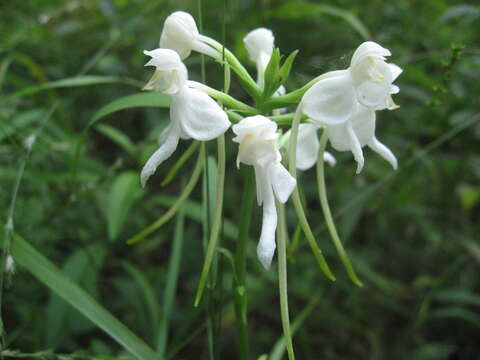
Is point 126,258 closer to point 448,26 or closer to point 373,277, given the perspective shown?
point 373,277

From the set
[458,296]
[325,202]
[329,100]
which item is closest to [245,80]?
[329,100]

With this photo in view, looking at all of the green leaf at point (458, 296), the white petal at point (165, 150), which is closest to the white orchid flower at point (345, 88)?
the white petal at point (165, 150)

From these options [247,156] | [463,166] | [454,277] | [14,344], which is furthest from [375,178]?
[14,344]

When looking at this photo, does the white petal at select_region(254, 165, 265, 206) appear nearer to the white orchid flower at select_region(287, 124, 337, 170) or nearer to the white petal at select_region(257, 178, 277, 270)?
the white petal at select_region(257, 178, 277, 270)

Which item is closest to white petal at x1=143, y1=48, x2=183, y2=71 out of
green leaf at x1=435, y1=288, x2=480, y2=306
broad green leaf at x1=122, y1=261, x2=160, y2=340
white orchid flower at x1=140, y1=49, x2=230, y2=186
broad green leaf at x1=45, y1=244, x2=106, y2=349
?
white orchid flower at x1=140, y1=49, x2=230, y2=186

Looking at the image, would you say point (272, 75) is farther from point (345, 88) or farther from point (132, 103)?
point (132, 103)

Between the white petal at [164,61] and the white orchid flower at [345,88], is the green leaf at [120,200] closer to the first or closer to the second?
the white petal at [164,61]
